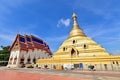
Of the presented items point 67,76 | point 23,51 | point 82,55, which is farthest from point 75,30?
point 67,76

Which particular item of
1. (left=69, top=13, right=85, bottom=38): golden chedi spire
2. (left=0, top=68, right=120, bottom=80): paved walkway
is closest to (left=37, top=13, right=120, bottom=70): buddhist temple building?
(left=69, top=13, right=85, bottom=38): golden chedi spire

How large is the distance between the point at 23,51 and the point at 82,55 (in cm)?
2771

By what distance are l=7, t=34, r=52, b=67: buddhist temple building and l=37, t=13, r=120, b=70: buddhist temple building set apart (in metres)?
10.8

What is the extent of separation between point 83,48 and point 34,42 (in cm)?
2947

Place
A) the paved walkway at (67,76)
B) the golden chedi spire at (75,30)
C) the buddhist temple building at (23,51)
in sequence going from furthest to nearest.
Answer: the buddhist temple building at (23,51)
the golden chedi spire at (75,30)
the paved walkway at (67,76)

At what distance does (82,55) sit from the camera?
36688mm

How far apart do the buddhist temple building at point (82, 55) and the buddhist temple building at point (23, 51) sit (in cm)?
1083

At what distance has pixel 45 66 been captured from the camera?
41.9 m

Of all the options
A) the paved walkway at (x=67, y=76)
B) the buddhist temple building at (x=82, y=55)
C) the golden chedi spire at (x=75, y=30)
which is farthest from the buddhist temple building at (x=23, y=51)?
the paved walkway at (x=67, y=76)

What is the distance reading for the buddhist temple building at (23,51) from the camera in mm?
51281

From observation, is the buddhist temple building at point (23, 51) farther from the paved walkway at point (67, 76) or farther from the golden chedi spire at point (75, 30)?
the paved walkway at point (67, 76)

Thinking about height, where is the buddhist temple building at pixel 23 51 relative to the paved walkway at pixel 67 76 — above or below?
above

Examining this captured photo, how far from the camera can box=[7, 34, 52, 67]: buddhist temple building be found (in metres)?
51.3

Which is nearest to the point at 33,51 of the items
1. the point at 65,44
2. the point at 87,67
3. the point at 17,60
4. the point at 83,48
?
the point at 17,60
